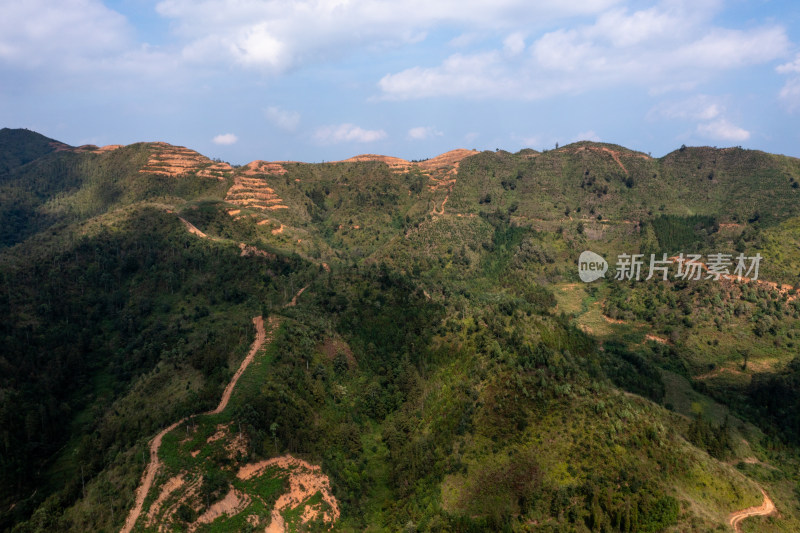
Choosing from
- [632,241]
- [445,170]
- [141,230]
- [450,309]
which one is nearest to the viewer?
[450,309]

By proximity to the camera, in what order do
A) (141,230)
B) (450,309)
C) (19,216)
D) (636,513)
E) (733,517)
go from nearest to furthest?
(636,513) < (733,517) < (450,309) < (141,230) < (19,216)

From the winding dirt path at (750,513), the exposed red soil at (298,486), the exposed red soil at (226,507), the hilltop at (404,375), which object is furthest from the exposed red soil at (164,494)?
the winding dirt path at (750,513)

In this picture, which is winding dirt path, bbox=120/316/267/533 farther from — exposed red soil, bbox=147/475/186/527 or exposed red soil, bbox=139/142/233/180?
exposed red soil, bbox=139/142/233/180

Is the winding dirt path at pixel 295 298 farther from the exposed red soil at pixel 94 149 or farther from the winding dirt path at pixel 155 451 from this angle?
the exposed red soil at pixel 94 149

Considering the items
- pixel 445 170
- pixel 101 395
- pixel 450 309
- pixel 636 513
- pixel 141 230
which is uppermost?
pixel 445 170

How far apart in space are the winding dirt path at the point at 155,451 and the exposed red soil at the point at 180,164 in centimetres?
11057

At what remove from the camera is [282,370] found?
5244 cm

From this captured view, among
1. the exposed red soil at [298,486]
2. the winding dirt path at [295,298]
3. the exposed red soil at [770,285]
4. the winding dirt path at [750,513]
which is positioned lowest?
the exposed red soil at [298,486]

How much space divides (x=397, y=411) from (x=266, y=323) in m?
22.1

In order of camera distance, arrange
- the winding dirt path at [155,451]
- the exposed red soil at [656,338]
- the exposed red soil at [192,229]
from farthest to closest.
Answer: the exposed red soil at [192,229], the exposed red soil at [656,338], the winding dirt path at [155,451]

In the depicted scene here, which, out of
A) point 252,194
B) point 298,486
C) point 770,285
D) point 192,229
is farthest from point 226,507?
point 252,194

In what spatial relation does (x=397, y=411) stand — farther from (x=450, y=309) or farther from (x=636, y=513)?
(x=636, y=513)

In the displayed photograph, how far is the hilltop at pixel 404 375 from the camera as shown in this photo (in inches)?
1555

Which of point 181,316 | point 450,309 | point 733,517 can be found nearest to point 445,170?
point 450,309
